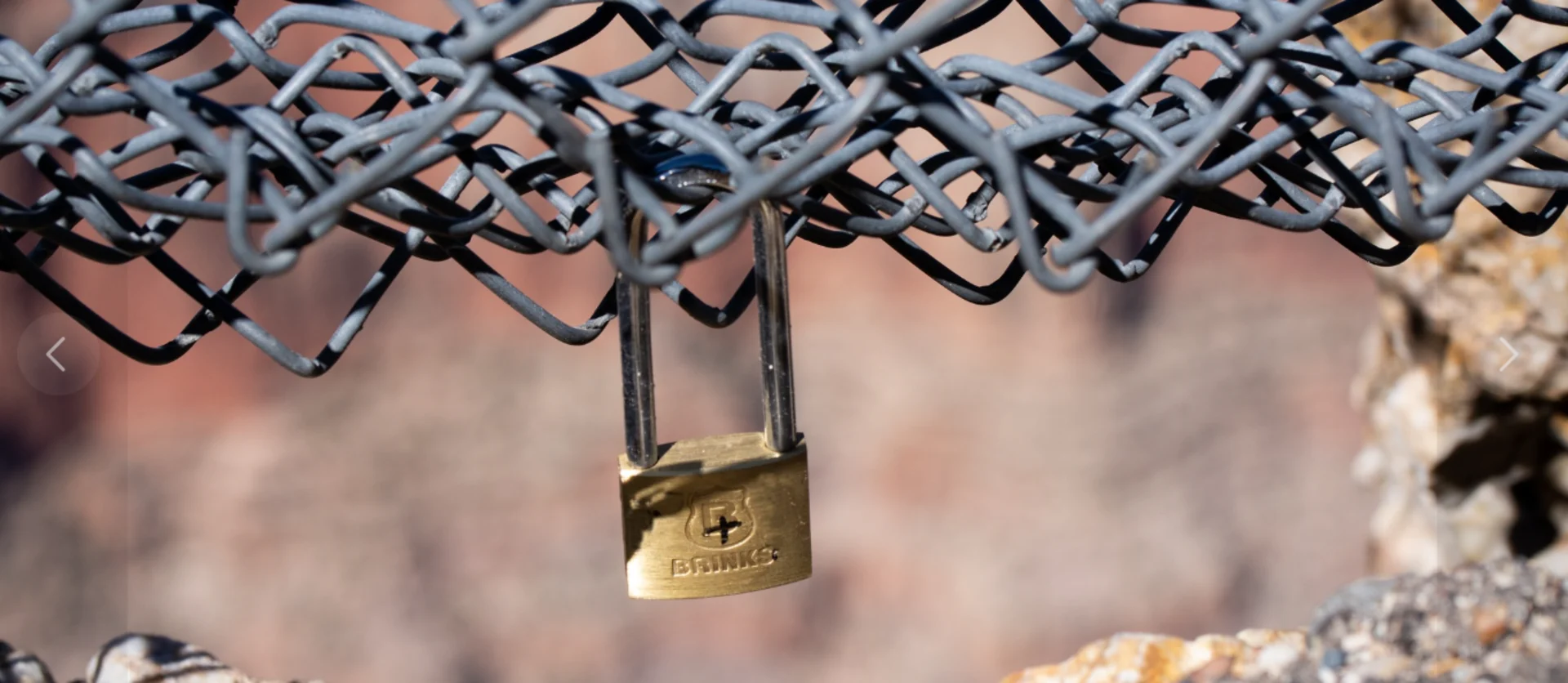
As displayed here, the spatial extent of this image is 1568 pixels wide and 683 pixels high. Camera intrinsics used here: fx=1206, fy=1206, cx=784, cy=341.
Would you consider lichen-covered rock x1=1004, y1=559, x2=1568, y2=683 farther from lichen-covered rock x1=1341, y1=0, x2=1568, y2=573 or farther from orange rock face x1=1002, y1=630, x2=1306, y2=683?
lichen-covered rock x1=1341, y1=0, x2=1568, y2=573

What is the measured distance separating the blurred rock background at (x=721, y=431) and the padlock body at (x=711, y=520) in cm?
139

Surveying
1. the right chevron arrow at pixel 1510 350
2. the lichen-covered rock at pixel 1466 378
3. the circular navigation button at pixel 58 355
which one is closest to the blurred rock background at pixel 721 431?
the circular navigation button at pixel 58 355

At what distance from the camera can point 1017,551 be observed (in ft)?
6.42

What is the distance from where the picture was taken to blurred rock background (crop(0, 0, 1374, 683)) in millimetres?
1787

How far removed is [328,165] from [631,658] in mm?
1791

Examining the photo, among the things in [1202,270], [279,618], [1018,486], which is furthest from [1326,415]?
[279,618]

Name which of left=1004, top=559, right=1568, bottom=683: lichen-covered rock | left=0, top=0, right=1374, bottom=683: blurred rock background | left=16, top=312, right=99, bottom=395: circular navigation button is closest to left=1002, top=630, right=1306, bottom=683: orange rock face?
left=1004, top=559, right=1568, bottom=683: lichen-covered rock

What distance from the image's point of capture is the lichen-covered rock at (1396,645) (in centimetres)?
62

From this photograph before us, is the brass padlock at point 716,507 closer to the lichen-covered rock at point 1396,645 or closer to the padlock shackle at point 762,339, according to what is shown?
the padlock shackle at point 762,339

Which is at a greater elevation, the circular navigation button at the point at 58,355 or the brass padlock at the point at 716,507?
the circular navigation button at the point at 58,355

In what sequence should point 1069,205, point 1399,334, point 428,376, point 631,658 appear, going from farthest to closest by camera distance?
point 631,658, point 428,376, point 1399,334, point 1069,205

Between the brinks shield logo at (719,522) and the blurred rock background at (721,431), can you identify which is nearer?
the brinks shield logo at (719,522)

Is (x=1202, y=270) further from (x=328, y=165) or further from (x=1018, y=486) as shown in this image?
(x=328, y=165)

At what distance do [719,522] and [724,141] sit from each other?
0.47 ft
